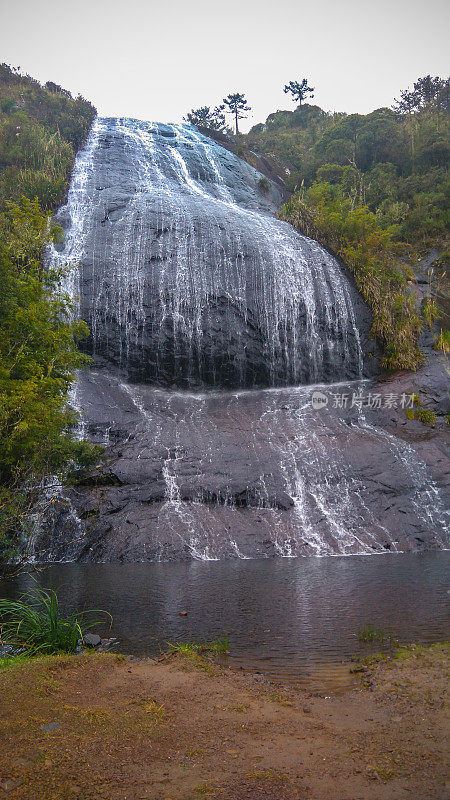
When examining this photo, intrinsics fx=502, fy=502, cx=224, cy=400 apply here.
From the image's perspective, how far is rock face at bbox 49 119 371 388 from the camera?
19.8 meters

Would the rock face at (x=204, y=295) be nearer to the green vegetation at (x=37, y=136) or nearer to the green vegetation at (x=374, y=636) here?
the green vegetation at (x=37, y=136)

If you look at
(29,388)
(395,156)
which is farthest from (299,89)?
(29,388)

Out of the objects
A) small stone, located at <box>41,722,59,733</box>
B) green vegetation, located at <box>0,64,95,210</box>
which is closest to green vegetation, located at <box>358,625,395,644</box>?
small stone, located at <box>41,722,59,733</box>

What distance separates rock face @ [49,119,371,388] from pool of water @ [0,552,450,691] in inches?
379

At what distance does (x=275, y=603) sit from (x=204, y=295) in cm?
1490

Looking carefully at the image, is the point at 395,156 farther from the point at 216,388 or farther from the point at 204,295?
the point at 216,388

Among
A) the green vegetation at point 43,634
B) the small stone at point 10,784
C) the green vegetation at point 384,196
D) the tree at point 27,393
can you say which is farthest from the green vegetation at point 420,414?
the small stone at point 10,784

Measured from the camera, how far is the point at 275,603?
8055 millimetres

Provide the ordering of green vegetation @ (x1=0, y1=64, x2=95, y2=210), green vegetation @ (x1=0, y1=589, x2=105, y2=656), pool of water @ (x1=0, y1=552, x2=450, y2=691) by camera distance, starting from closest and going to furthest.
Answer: green vegetation @ (x1=0, y1=589, x2=105, y2=656) → pool of water @ (x1=0, y1=552, x2=450, y2=691) → green vegetation @ (x1=0, y1=64, x2=95, y2=210)

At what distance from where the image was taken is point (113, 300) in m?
20.0

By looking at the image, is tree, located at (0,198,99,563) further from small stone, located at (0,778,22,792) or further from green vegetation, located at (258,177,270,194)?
green vegetation, located at (258,177,270,194)

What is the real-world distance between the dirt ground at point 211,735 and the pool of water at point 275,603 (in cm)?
84

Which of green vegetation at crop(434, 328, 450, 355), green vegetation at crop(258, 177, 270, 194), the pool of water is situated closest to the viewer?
the pool of water

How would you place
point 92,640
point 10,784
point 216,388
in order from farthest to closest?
1. point 216,388
2. point 92,640
3. point 10,784
